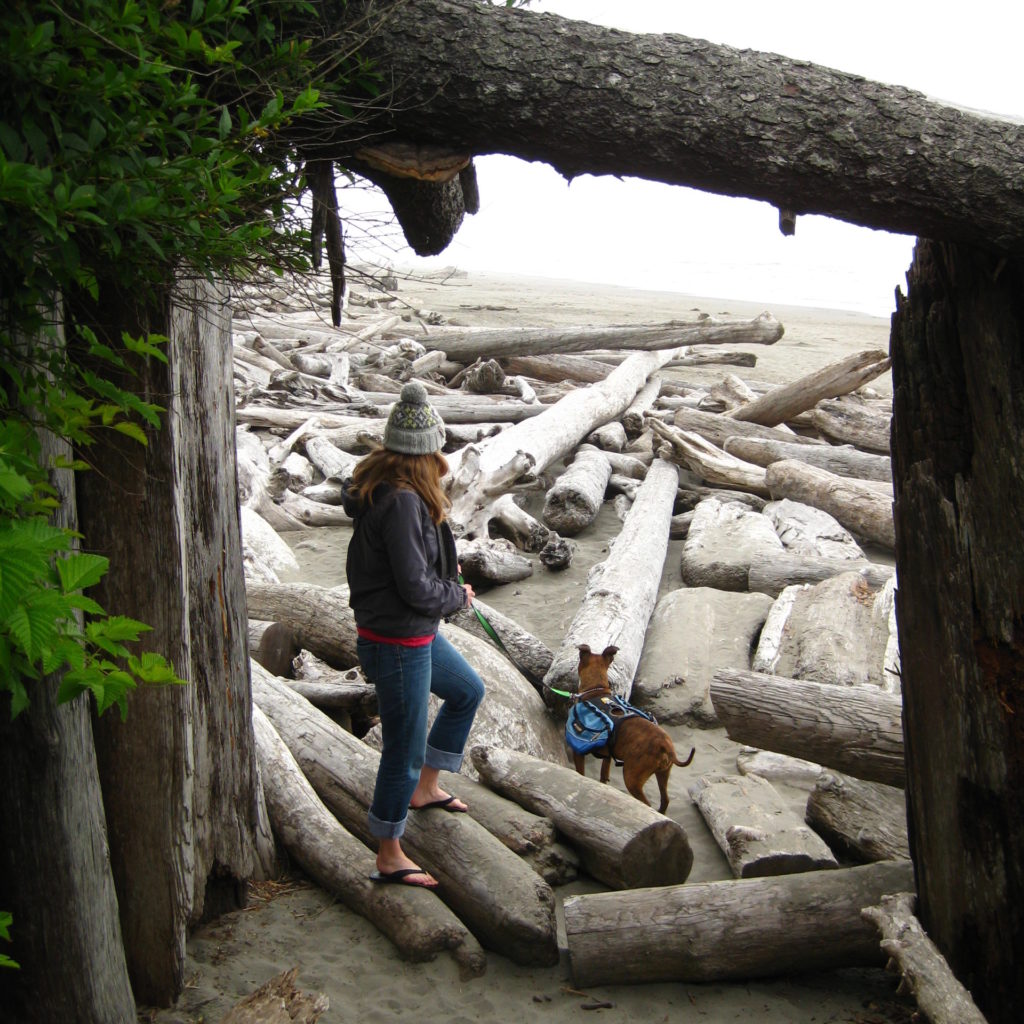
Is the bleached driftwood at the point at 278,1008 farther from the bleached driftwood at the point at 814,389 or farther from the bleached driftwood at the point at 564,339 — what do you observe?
the bleached driftwood at the point at 564,339

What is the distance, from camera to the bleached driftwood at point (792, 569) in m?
8.00

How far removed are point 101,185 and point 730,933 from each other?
3.27m

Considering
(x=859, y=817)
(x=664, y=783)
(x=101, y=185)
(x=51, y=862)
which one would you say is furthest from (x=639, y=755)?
(x=101, y=185)

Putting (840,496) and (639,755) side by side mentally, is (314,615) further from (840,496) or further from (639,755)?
(840,496)

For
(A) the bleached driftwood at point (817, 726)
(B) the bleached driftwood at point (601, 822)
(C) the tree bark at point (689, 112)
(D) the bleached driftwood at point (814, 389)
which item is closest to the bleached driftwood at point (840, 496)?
(D) the bleached driftwood at point (814, 389)

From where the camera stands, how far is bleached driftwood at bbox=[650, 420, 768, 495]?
1109 centimetres

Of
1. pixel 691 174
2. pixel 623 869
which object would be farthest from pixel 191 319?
pixel 623 869

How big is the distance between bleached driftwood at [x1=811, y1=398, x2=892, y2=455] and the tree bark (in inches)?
399

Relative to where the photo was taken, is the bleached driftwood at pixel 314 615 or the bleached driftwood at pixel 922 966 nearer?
the bleached driftwood at pixel 922 966

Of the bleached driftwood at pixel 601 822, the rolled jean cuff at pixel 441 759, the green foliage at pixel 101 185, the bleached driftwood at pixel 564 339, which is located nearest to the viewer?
the green foliage at pixel 101 185

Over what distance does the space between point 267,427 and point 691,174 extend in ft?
35.3

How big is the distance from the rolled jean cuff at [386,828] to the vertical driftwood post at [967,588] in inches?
76.7

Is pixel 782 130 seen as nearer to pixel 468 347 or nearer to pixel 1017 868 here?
pixel 1017 868

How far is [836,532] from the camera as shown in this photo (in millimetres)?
9344
